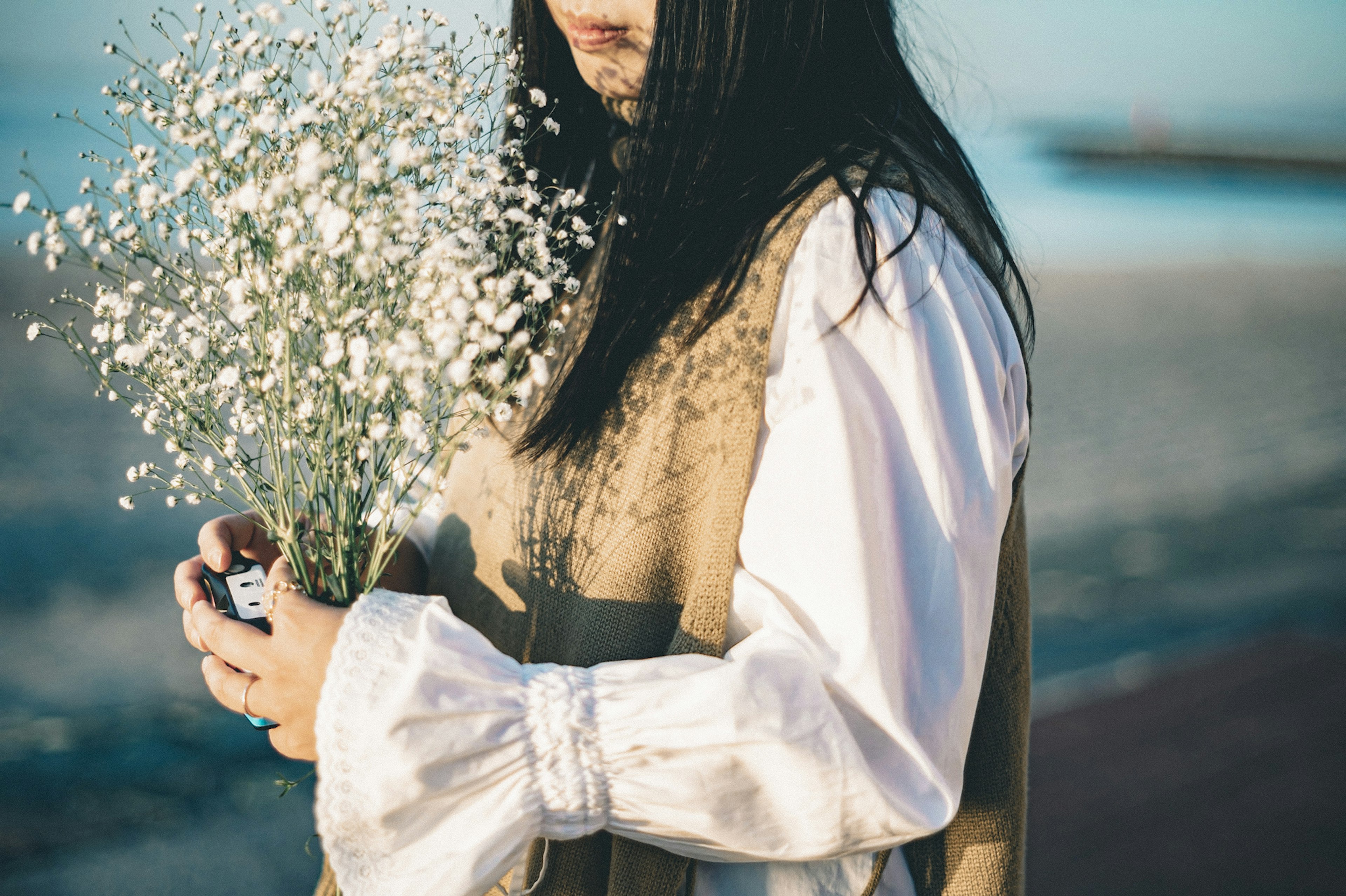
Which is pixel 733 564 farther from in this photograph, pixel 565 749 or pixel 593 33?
pixel 593 33

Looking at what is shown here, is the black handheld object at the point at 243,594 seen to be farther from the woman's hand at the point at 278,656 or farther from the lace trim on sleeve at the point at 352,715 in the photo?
the lace trim on sleeve at the point at 352,715

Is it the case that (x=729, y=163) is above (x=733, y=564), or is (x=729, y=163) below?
above

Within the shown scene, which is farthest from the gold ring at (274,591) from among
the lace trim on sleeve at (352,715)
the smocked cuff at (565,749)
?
the smocked cuff at (565,749)

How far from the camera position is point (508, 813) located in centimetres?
95

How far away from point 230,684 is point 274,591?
4.9 inches

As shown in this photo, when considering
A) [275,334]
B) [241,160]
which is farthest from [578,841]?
[241,160]

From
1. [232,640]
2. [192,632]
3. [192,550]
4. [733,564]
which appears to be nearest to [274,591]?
[232,640]

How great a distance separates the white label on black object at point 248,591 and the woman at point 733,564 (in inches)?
2.1

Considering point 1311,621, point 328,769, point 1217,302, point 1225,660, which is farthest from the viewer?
point 1217,302

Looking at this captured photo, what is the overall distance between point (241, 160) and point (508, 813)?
2.47ft

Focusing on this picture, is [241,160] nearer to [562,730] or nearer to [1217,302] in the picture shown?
[562,730]

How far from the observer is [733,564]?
3.54 ft

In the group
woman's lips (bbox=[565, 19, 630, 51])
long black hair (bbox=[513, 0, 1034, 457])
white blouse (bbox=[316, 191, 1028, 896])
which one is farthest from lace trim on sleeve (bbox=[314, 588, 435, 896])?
woman's lips (bbox=[565, 19, 630, 51])

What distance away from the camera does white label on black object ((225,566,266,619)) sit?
1.20 metres
